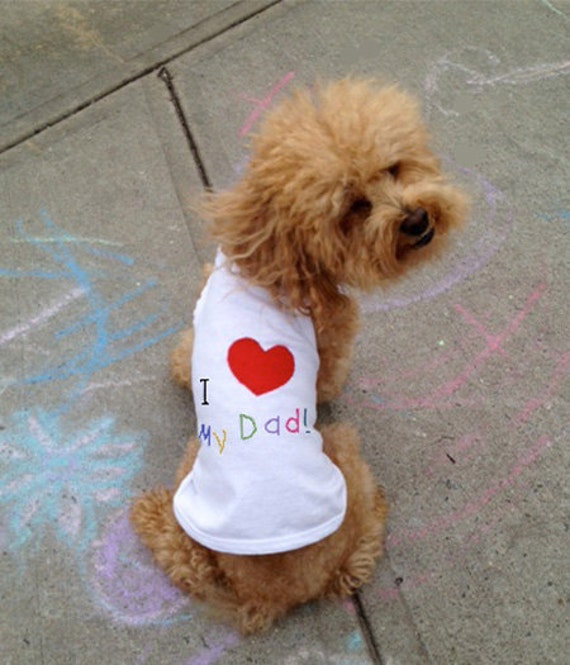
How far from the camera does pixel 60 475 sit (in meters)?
2.46

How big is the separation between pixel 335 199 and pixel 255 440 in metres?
0.70

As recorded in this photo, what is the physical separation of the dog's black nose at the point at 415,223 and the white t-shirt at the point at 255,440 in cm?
43

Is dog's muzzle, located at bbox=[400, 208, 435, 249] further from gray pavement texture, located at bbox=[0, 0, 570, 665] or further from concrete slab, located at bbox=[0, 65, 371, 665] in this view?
concrete slab, located at bbox=[0, 65, 371, 665]

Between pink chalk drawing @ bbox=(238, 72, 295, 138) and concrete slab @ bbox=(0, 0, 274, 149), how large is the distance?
564 mm

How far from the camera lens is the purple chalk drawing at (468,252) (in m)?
2.87

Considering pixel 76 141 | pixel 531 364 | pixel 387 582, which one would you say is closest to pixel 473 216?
pixel 531 364

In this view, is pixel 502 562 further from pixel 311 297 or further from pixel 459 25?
pixel 459 25

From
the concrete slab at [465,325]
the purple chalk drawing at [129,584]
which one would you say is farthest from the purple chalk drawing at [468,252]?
the purple chalk drawing at [129,584]

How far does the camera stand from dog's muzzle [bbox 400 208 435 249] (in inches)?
74.8

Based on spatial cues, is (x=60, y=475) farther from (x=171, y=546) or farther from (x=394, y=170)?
(x=394, y=170)

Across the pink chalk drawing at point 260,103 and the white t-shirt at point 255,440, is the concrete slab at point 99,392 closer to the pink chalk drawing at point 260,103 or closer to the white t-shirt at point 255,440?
the pink chalk drawing at point 260,103

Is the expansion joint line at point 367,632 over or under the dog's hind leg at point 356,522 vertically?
under

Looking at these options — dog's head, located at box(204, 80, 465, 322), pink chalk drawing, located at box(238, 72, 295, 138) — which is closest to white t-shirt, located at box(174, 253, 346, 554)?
dog's head, located at box(204, 80, 465, 322)

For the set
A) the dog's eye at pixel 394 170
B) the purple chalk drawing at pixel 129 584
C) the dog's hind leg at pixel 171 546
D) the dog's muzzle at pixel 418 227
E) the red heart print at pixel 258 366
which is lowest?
the purple chalk drawing at pixel 129 584
